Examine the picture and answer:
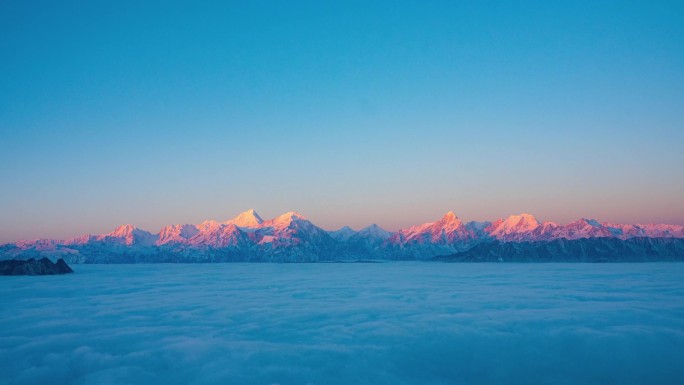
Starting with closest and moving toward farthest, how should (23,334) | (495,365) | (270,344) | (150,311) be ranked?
(495,365), (270,344), (23,334), (150,311)

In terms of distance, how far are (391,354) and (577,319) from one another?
630 inches

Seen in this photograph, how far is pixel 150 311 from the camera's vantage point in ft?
120

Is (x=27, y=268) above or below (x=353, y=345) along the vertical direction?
above

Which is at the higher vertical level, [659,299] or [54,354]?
[54,354]

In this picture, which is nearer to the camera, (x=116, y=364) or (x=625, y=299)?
(x=116, y=364)

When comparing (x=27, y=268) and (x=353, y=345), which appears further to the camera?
(x=27, y=268)

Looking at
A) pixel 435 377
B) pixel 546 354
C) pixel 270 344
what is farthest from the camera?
pixel 270 344

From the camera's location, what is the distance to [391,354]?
20875 mm

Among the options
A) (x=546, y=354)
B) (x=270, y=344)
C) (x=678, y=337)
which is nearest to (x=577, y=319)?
(x=678, y=337)

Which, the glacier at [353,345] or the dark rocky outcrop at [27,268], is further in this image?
the dark rocky outcrop at [27,268]

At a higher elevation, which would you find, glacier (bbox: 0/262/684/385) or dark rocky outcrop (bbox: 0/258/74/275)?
dark rocky outcrop (bbox: 0/258/74/275)

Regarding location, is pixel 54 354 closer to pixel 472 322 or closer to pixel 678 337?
pixel 472 322

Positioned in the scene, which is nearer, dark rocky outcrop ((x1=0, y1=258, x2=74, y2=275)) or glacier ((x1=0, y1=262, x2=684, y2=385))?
glacier ((x1=0, y1=262, x2=684, y2=385))

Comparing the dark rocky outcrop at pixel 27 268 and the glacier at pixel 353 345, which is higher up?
the dark rocky outcrop at pixel 27 268
